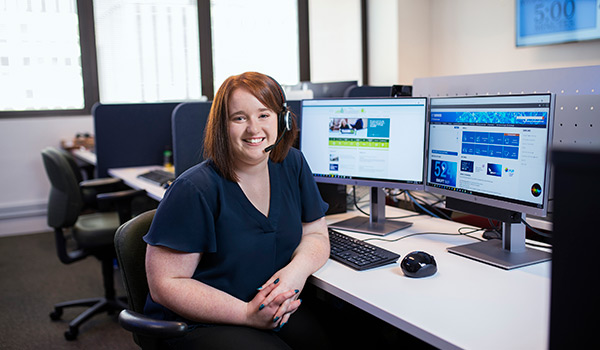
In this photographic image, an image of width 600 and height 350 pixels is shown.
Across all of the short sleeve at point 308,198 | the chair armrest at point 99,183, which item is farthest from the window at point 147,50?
the short sleeve at point 308,198

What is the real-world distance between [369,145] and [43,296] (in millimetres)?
2370

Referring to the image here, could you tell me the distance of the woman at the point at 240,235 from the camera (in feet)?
3.98

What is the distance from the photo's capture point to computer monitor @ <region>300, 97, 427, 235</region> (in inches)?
65.9

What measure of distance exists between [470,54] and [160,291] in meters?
4.52

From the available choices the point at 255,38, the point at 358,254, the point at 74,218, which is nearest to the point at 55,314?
the point at 74,218

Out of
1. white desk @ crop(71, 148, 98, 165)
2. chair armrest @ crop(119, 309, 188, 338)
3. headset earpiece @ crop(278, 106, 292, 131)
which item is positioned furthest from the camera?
white desk @ crop(71, 148, 98, 165)

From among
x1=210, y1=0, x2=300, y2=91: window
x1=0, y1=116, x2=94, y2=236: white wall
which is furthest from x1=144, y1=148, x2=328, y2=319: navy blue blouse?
x1=210, y1=0, x2=300, y2=91: window

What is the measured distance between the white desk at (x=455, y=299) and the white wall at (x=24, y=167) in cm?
402

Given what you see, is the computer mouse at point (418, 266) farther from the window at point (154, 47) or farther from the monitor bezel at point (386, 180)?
the window at point (154, 47)

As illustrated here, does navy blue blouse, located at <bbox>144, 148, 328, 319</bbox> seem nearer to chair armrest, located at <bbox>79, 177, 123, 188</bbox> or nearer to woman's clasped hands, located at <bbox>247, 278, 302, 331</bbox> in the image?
woman's clasped hands, located at <bbox>247, 278, 302, 331</bbox>

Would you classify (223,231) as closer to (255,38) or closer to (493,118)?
(493,118)

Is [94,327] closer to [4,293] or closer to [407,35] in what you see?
[4,293]

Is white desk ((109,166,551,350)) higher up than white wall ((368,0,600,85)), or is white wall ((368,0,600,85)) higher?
white wall ((368,0,600,85))

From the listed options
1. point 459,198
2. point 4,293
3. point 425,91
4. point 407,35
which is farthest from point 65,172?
point 407,35
